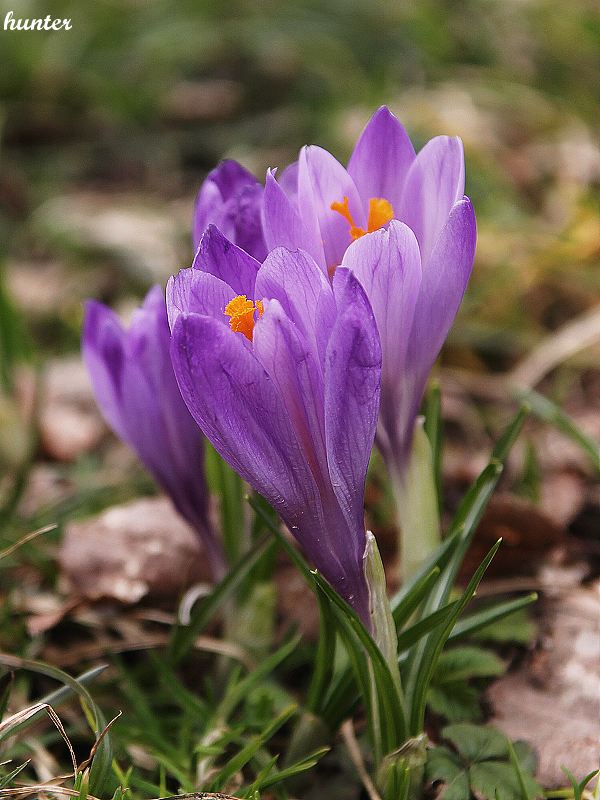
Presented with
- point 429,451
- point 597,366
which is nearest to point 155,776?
point 429,451

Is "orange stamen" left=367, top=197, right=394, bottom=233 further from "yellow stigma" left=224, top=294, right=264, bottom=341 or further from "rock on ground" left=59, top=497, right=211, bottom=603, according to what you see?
"rock on ground" left=59, top=497, right=211, bottom=603

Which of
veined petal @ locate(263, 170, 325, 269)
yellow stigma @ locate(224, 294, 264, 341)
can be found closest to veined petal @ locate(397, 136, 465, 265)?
veined petal @ locate(263, 170, 325, 269)

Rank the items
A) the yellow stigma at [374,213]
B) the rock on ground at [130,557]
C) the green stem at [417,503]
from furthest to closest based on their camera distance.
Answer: the rock on ground at [130,557] < the green stem at [417,503] < the yellow stigma at [374,213]

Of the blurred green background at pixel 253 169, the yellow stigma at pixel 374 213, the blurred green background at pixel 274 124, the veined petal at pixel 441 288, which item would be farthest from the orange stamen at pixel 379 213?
the blurred green background at pixel 274 124

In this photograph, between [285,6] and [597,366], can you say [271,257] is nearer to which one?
[597,366]

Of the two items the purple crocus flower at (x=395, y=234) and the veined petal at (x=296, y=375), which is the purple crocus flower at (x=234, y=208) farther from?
the veined petal at (x=296, y=375)
